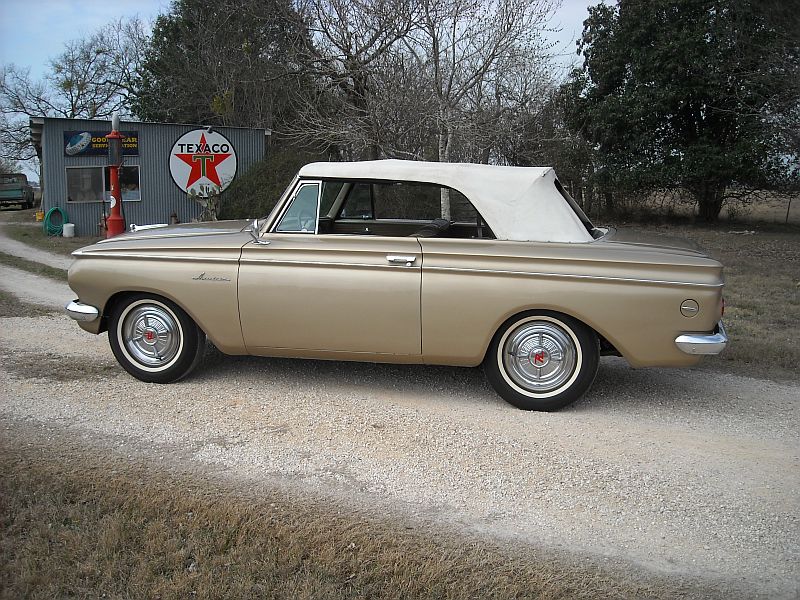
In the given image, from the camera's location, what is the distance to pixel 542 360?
516cm

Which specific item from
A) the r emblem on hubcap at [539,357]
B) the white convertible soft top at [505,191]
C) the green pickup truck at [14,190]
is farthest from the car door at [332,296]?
the green pickup truck at [14,190]

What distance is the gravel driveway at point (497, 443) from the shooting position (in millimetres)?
3602

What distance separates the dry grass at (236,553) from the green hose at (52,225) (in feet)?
59.2

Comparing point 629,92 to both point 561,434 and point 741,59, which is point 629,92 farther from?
point 561,434

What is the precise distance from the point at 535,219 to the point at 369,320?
1363 millimetres

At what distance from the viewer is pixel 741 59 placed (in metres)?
19.2

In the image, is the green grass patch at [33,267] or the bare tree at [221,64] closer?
the green grass patch at [33,267]

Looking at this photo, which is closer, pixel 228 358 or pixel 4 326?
pixel 228 358

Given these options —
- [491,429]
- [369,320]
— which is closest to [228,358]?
[369,320]

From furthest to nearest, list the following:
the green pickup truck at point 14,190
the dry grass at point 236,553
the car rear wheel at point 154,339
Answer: the green pickup truck at point 14,190 < the car rear wheel at point 154,339 < the dry grass at point 236,553

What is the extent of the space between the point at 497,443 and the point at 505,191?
1825mm

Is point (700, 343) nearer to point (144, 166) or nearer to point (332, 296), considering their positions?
point (332, 296)

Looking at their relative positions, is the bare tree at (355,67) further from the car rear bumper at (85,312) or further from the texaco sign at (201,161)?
the car rear bumper at (85,312)

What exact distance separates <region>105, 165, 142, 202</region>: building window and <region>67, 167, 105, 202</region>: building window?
0.77 ft
